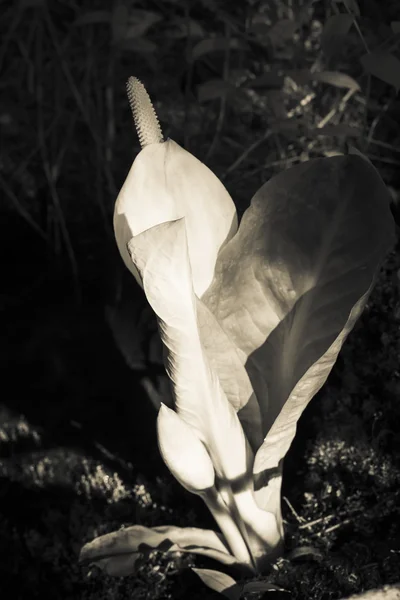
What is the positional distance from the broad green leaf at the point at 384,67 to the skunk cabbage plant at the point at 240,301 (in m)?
0.18

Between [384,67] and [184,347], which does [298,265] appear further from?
[384,67]

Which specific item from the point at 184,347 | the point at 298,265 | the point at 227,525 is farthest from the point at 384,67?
the point at 227,525

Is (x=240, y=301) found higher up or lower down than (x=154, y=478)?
higher up

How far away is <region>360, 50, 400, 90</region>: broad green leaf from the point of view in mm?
660

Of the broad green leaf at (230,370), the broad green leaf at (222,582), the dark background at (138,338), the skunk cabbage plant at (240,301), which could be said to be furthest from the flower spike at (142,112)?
the broad green leaf at (222,582)

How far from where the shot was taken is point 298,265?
0.56m

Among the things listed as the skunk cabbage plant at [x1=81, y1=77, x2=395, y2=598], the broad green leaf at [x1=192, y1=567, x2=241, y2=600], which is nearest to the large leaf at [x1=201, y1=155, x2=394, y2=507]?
the skunk cabbage plant at [x1=81, y1=77, x2=395, y2=598]

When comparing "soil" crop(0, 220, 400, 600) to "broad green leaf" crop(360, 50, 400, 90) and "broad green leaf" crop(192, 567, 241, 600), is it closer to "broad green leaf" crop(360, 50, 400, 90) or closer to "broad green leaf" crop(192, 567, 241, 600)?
"broad green leaf" crop(192, 567, 241, 600)

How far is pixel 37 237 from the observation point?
128 cm

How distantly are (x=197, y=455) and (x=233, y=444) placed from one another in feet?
0.13

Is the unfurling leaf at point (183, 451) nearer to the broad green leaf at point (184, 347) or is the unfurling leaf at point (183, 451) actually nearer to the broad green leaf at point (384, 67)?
the broad green leaf at point (184, 347)

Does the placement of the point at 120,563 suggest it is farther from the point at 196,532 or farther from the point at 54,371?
the point at 54,371

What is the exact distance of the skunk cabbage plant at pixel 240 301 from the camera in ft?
1.67

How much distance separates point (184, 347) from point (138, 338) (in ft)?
1.64
